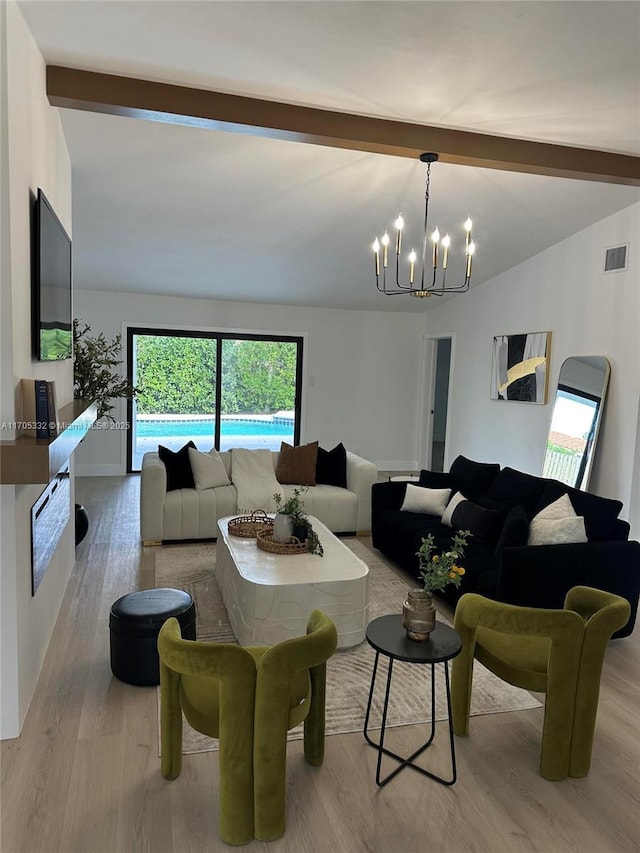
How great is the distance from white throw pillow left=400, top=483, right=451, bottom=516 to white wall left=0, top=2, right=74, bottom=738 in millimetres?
2832

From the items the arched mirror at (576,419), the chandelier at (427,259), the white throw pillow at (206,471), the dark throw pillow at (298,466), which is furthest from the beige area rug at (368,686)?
the arched mirror at (576,419)

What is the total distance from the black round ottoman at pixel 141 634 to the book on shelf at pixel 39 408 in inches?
38.5

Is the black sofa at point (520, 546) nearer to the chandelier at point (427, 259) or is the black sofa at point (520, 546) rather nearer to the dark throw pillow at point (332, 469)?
the dark throw pillow at point (332, 469)

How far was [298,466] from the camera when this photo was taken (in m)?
5.64

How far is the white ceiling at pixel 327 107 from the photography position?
2.51m

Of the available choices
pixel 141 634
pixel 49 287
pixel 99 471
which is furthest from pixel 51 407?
pixel 99 471

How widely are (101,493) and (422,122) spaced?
5.12m

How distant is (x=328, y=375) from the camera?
847 cm

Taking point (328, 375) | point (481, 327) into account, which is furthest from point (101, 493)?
point (481, 327)

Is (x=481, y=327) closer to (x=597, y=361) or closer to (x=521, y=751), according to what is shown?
(x=597, y=361)

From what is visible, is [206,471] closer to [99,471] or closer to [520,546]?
[520,546]

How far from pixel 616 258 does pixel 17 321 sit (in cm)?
455

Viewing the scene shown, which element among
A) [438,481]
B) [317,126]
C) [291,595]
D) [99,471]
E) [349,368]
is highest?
[317,126]

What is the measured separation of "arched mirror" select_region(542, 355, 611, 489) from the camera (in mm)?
5039
